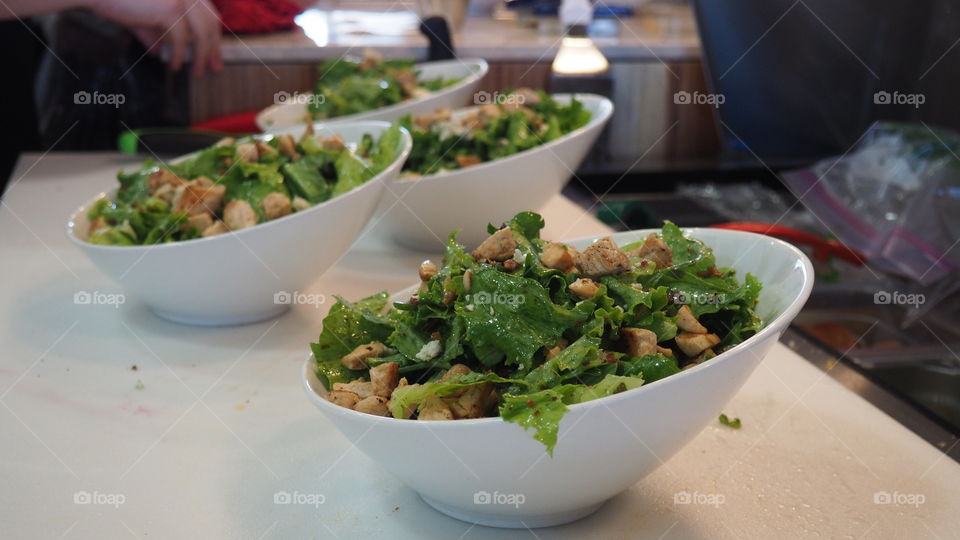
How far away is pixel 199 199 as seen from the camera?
1.28m

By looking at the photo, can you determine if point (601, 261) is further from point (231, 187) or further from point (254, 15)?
point (254, 15)

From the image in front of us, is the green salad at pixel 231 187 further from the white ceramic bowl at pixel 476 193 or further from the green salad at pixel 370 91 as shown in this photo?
the green salad at pixel 370 91

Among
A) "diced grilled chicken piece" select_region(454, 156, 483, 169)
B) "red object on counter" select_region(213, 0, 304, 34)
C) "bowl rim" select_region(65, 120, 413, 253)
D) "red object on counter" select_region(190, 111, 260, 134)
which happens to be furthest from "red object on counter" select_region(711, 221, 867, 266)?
"red object on counter" select_region(213, 0, 304, 34)

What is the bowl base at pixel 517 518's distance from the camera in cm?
82

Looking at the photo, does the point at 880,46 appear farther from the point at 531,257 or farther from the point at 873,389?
the point at 531,257

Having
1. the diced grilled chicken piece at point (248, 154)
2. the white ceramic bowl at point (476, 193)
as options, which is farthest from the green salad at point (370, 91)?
the diced grilled chicken piece at point (248, 154)

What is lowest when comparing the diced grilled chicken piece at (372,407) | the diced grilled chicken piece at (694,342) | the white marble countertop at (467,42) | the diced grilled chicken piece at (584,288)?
the white marble countertop at (467,42)

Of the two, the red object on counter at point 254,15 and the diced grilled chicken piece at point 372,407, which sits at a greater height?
the diced grilled chicken piece at point 372,407

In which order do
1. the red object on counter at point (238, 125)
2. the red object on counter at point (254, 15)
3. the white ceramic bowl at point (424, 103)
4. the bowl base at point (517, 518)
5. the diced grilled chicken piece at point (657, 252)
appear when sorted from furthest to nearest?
1. the red object on counter at point (254, 15)
2. the red object on counter at point (238, 125)
3. the white ceramic bowl at point (424, 103)
4. the diced grilled chicken piece at point (657, 252)
5. the bowl base at point (517, 518)

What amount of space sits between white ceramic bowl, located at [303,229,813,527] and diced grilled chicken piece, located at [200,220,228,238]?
45 centimetres

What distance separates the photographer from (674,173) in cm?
203

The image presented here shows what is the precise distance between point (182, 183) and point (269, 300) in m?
0.22

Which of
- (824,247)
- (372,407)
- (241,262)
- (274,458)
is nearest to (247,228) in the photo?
(241,262)

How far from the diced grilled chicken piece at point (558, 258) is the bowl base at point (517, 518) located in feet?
0.72
